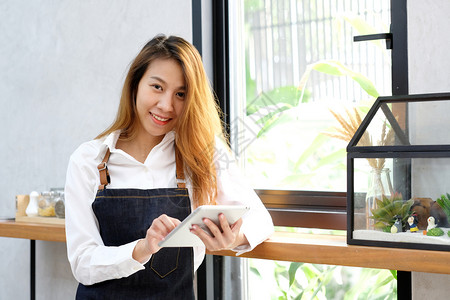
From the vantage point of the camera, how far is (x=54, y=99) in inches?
115

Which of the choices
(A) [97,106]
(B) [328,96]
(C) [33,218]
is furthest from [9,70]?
(B) [328,96]

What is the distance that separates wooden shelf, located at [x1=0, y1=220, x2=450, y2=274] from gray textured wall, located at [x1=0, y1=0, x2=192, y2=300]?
1.11 m

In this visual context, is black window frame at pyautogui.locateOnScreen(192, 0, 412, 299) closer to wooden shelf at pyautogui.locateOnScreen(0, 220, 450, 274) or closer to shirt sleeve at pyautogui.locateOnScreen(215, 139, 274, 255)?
wooden shelf at pyautogui.locateOnScreen(0, 220, 450, 274)

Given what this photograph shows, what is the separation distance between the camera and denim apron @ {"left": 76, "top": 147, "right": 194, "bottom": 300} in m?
1.74

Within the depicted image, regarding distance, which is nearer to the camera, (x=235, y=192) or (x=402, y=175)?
(x=402, y=175)

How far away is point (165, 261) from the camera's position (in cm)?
177

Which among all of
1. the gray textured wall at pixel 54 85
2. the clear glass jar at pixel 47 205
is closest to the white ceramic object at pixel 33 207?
the clear glass jar at pixel 47 205

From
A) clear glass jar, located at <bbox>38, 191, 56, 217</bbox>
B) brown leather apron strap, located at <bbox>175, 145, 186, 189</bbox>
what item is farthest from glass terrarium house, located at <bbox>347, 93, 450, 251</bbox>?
clear glass jar, located at <bbox>38, 191, 56, 217</bbox>

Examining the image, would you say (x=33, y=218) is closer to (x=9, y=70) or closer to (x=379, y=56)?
(x=9, y=70)

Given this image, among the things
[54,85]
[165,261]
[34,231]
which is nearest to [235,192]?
[165,261]

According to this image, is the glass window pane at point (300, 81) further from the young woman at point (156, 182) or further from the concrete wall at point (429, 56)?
the young woman at point (156, 182)

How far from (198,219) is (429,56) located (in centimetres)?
107

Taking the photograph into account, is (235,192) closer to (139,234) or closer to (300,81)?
(139,234)

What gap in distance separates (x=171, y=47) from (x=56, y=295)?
1.76 m
